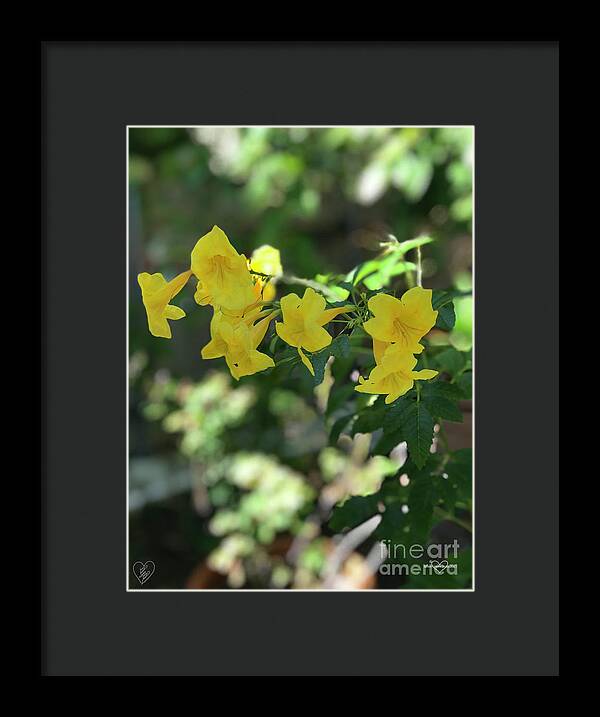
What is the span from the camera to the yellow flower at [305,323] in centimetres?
87

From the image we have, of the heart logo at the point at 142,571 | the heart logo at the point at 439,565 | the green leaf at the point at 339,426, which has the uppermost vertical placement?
the green leaf at the point at 339,426

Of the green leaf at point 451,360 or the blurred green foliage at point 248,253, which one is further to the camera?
the blurred green foliage at point 248,253

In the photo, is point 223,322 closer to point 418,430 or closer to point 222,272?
point 222,272

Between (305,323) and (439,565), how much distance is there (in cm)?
64

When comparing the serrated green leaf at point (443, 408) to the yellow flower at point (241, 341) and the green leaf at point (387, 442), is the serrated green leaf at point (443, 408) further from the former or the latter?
the yellow flower at point (241, 341)

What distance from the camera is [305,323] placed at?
0.87 meters

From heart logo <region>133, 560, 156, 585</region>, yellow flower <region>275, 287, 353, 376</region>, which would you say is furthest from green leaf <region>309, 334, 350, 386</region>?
heart logo <region>133, 560, 156, 585</region>

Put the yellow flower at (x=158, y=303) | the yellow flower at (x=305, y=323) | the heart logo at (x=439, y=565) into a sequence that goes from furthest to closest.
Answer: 1. the heart logo at (x=439, y=565)
2. the yellow flower at (x=158, y=303)
3. the yellow flower at (x=305, y=323)

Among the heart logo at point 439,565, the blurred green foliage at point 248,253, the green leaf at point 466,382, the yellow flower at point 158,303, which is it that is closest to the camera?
the yellow flower at point 158,303
